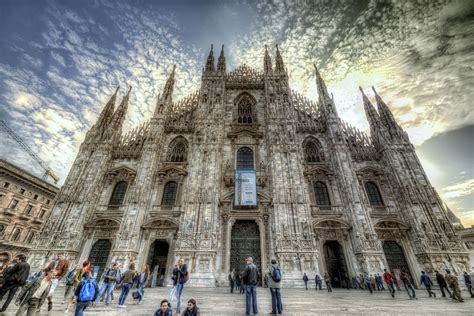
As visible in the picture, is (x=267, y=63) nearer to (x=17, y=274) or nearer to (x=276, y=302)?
(x=276, y=302)

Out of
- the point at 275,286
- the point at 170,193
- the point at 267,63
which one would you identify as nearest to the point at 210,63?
the point at 267,63

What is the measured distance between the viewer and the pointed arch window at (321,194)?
19000 millimetres

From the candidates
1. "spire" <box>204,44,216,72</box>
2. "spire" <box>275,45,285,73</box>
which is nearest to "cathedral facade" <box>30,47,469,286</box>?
"spire" <box>275,45,285,73</box>

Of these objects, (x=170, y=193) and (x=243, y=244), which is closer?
(x=243, y=244)

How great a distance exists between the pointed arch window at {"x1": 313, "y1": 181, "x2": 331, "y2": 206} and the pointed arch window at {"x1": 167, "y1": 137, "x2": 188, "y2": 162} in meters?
12.8

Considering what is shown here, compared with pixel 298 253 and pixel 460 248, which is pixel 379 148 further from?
pixel 298 253

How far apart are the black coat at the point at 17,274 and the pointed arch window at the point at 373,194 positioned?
2236cm

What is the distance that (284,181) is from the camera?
18.5m

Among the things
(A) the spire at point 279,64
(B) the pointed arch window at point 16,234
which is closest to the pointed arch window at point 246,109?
(A) the spire at point 279,64

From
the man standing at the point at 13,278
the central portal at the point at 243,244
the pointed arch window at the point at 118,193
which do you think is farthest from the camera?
the pointed arch window at the point at 118,193

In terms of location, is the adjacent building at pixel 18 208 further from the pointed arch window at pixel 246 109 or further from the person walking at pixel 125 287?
the pointed arch window at pixel 246 109

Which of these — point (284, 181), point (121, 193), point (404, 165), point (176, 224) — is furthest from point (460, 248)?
point (121, 193)

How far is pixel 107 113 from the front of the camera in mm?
22891

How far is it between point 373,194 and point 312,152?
6538 mm
